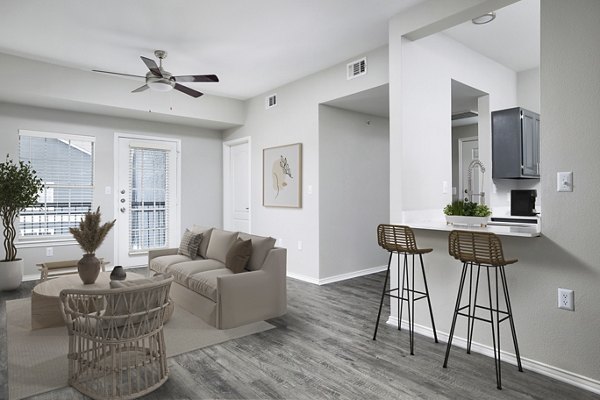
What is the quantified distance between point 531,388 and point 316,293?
2561mm

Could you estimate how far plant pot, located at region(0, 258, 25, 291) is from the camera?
14.8 ft

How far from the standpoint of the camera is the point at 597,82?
2270 millimetres

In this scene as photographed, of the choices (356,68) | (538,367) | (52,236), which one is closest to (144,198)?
(52,236)

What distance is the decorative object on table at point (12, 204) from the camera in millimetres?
4387

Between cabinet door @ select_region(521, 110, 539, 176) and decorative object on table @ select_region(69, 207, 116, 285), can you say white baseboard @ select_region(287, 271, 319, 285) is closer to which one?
decorative object on table @ select_region(69, 207, 116, 285)

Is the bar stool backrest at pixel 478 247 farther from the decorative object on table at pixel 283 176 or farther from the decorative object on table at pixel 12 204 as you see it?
the decorative object on table at pixel 12 204

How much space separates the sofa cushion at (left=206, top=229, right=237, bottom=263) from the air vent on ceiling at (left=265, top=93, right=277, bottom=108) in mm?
2423

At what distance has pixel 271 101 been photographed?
19.2 feet

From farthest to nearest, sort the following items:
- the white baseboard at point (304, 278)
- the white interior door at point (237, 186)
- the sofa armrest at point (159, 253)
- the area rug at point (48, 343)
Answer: the white interior door at point (237, 186) < the white baseboard at point (304, 278) < the sofa armrest at point (159, 253) < the area rug at point (48, 343)

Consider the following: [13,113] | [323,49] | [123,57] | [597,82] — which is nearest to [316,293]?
[323,49]

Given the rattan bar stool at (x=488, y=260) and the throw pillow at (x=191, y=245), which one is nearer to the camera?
the rattan bar stool at (x=488, y=260)

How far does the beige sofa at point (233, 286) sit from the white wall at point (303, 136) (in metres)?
1.37

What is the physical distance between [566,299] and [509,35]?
2.93 m

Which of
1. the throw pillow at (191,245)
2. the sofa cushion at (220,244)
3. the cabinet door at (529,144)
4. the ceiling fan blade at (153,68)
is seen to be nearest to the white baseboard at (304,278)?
the sofa cushion at (220,244)
